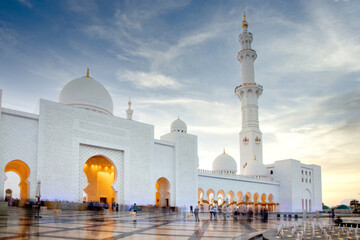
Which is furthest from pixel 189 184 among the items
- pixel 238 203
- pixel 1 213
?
pixel 1 213

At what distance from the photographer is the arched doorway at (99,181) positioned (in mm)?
20500

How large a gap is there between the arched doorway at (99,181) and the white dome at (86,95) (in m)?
3.80

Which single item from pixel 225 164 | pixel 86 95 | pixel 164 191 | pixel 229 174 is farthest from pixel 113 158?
pixel 225 164

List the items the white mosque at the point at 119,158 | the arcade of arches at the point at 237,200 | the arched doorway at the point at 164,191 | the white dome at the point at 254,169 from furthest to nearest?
the white dome at the point at 254,169 → the arcade of arches at the point at 237,200 → the arched doorway at the point at 164,191 → the white mosque at the point at 119,158

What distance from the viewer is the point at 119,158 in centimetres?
1794

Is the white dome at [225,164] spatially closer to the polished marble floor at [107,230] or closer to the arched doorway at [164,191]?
the arched doorway at [164,191]

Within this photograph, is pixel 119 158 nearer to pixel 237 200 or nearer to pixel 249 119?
pixel 237 200

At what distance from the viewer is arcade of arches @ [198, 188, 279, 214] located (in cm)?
2358

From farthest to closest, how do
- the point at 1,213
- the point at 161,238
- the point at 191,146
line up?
the point at 191,146, the point at 1,213, the point at 161,238

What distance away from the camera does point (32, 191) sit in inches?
545

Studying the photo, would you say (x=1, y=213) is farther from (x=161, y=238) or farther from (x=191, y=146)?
(x=191, y=146)

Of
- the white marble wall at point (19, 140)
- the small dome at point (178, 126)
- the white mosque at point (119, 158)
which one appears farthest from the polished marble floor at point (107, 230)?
the small dome at point (178, 126)

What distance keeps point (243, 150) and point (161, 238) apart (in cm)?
2472

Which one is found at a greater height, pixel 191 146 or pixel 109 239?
pixel 191 146
